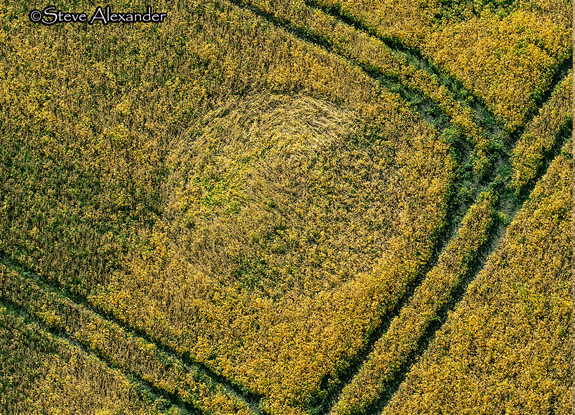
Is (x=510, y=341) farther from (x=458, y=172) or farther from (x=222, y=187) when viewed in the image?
(x=222, y=187)

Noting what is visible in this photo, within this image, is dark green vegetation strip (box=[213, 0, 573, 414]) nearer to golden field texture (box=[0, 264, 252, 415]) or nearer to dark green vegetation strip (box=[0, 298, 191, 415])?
golden field texture (box=[0, 264, 252, 415])

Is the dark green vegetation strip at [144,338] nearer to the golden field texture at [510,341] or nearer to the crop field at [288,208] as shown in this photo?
the crop field at [288,208]

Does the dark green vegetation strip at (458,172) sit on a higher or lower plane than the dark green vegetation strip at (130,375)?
higher

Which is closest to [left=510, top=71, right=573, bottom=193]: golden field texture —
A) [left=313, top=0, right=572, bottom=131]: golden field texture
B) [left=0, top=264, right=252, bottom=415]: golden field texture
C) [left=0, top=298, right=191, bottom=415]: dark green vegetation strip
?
[left=313, top=0, right=572, bottom=131]: golden field texture

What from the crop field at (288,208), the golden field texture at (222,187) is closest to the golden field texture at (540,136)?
the crop field at (288,208)

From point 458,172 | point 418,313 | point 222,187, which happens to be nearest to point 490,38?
point 458,172

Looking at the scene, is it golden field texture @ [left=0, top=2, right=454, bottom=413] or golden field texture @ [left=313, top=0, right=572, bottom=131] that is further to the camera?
golden field texture @ [left=313, top=0, right=572, bottom=131]
